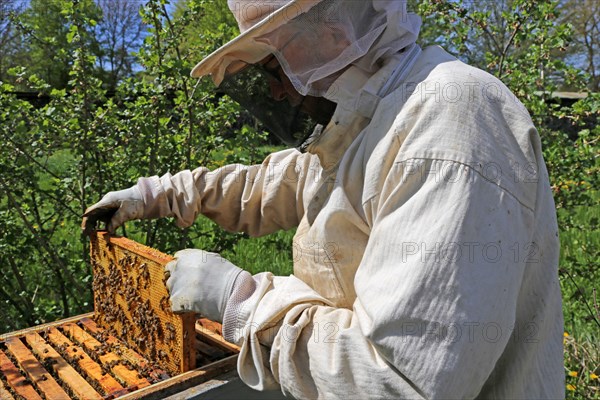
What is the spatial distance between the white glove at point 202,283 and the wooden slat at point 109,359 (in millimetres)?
439

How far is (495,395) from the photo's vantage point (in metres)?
1.36

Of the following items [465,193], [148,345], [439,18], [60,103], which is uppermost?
[439,18]

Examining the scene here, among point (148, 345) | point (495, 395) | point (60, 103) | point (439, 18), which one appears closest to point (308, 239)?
point (495, 395)

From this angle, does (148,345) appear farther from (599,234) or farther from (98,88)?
(599,234)

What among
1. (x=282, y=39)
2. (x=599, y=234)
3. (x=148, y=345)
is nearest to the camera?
(x=282, y=39)

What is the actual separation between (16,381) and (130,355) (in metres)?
0.44

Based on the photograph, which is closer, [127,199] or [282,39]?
[282,39]

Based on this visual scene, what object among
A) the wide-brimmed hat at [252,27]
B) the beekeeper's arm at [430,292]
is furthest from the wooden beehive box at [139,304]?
the beekeeper's arm at [430,292]

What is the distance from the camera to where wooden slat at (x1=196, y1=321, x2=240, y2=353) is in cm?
226

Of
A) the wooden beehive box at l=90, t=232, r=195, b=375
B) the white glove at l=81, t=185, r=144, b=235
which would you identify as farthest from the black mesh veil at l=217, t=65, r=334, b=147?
the white glove at l=81, t=185, r=144, b=235

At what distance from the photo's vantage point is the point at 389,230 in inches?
49.4

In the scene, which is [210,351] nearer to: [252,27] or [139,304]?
[139,304]

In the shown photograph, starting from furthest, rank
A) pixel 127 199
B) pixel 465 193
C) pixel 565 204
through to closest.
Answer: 1. pixel 565 204
2. pixel 127 199
3. pixel 465 193

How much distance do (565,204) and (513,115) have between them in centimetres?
305
